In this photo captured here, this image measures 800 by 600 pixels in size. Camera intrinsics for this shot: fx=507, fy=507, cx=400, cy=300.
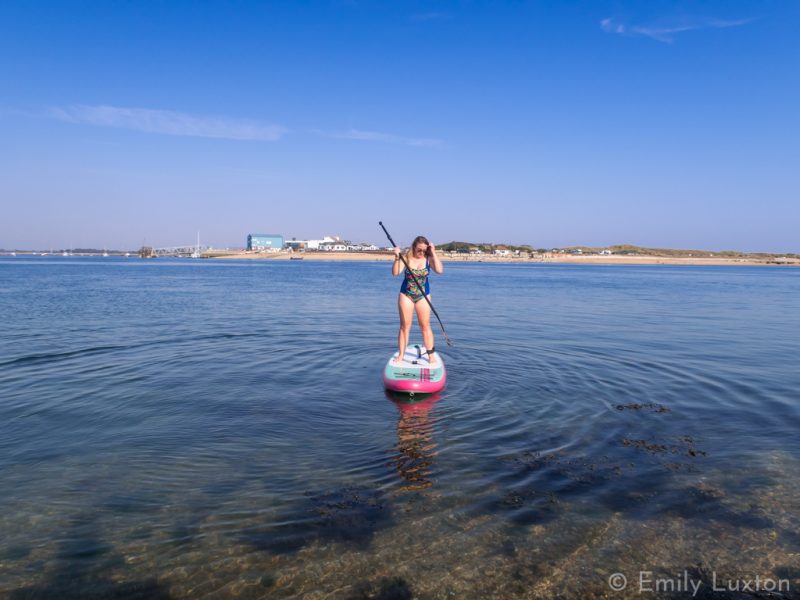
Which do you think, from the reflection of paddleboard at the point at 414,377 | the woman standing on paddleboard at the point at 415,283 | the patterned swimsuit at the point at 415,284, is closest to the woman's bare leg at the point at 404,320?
the woman standing on paddleboard at the point at 415,283

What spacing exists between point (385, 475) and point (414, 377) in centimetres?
388

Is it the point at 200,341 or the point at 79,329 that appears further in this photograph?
the point at 79,329

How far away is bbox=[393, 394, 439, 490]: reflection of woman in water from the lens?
6.82 meters

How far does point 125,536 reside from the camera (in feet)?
17.7

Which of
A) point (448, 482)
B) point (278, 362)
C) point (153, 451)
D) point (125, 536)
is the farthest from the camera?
point (278, 362)

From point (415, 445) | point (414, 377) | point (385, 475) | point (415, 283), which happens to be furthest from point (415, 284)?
point (385, 475)

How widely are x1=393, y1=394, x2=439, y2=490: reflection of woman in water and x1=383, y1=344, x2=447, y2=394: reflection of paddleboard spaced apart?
0.40 m

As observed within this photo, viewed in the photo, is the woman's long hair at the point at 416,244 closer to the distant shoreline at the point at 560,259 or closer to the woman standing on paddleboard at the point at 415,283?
the woman standing on paddleboard at the point at 415,283

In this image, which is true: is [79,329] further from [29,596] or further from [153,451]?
[29,596]

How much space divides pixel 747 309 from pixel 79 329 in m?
34.0

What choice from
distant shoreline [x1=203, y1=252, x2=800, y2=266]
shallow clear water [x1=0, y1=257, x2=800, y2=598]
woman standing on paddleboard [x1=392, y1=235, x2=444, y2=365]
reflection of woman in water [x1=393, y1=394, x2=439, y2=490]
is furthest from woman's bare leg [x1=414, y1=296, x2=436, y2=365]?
distant shoreline [x1=203, y1=252, x2=800, y2=266]

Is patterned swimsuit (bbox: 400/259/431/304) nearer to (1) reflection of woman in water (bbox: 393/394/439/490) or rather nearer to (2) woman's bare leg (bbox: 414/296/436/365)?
(2) woman's bare leg (bbox: 414/296/436/365)

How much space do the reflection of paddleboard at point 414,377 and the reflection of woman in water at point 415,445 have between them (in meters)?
0.40

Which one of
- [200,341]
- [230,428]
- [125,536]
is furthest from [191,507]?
[200,341]
